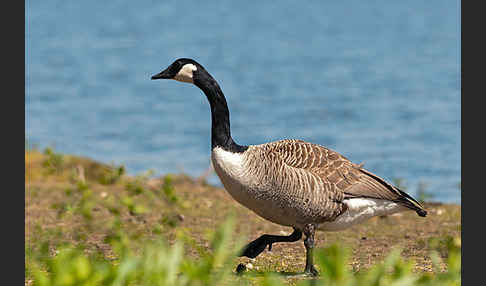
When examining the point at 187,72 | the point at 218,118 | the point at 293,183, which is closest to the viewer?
→ the point at 293,183

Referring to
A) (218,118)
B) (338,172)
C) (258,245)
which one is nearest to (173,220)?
(258,245)

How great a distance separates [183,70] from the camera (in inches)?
270

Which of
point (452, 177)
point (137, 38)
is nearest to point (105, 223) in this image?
point (452, 177)

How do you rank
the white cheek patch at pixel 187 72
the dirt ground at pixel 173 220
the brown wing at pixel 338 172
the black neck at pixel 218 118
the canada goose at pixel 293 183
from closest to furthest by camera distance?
the canada goose at pixel 293 183
the black neck at pixel 218 118
the brown wing at pixel 338 172
the white cheek patch at pixel 187 72
the dirt ground at pixel 173 220

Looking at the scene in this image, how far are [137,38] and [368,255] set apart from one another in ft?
77.9

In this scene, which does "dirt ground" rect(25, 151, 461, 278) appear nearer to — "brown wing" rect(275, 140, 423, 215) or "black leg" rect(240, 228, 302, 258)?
"black leg" rect(240, 228, 302, 258)

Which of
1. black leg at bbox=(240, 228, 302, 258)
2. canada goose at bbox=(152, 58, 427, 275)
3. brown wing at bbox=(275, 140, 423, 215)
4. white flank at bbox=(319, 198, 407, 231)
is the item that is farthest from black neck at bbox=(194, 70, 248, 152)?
white flank at bbox=(319, 198, 407, 231)

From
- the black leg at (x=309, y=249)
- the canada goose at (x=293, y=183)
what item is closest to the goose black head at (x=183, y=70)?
the canada goose at (x=293, y=183)

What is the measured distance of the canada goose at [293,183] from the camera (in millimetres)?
6406

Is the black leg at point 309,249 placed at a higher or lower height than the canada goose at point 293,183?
lower

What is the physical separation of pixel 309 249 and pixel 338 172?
30.6 inches

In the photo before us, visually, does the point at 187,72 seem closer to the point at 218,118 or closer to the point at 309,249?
A: the point at 218,118

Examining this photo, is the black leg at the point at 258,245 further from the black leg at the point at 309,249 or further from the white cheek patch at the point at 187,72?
the white cheek patch at the point at 187,72

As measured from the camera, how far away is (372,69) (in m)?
24.3
